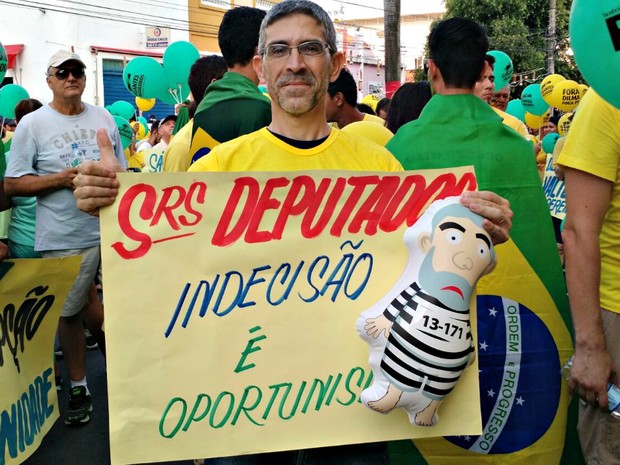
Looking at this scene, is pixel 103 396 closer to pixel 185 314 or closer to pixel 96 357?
pixel 96 357

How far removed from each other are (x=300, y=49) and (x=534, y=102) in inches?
416

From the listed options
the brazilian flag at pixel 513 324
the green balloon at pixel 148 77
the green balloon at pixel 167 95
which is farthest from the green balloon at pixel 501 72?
the brazilian flag at pixel 513 324

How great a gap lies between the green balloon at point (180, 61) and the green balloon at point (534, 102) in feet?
22.0

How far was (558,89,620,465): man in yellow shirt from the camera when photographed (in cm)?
207

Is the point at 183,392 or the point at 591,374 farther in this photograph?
the point at 591,374

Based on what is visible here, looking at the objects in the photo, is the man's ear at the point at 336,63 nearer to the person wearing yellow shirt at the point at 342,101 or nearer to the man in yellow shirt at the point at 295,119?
the man in yellow shirt at the point at 295,119

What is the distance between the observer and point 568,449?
2.55m

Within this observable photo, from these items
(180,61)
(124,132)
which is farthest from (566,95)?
(124,132)

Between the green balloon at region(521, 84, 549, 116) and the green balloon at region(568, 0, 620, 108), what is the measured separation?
10.5 m

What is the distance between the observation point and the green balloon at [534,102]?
38.1 feet

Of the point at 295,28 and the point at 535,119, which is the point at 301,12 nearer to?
the point at 295,28

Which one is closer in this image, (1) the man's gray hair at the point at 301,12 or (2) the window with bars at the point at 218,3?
(1) the man's gray hair at the point at 301,12

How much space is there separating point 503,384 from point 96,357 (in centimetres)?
379

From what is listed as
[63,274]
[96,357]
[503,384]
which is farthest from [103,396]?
[503,384]
